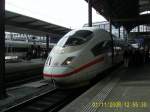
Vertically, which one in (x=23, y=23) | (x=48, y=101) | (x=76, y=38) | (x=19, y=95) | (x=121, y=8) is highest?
(x=121, y=8)

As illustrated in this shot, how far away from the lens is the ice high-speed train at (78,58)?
1103 centimetres

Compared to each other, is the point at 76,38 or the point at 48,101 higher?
the point at 76,38

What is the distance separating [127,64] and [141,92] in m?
12.6

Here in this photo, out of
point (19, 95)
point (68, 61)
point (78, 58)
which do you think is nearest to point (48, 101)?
point (19, 95)

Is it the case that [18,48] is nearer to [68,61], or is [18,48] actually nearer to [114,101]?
[68,61]

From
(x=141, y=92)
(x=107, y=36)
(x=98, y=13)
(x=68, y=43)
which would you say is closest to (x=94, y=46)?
(x=68, y=43)

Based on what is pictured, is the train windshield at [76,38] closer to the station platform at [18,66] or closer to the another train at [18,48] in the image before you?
the station platform at [18,66]

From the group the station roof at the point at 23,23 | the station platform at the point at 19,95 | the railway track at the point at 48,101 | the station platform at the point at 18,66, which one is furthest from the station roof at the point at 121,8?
the railway track at the point at 48,101

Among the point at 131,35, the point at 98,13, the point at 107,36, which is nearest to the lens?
the point at 107,36

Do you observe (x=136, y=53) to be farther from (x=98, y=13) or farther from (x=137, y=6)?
(x=137, y=6)

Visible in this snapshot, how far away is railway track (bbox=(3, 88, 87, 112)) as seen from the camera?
10.2 metres

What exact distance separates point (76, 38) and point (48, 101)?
2854 mm

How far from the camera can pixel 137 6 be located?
41188 millimetres

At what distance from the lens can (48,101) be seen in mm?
11656
